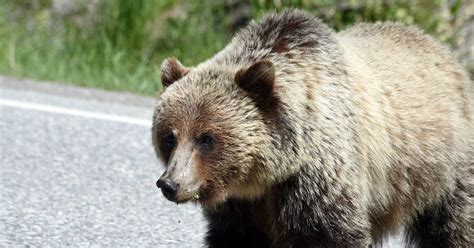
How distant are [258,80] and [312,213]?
22.7 inches

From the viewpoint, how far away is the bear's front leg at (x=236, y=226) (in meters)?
4.66

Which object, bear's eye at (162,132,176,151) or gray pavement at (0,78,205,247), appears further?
gray pavement at (0,78,205,247)

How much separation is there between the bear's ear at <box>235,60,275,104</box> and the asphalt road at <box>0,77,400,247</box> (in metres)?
1.40

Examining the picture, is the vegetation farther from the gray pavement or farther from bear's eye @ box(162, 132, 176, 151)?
bear's eye @ box(162, 132, 176, 151)

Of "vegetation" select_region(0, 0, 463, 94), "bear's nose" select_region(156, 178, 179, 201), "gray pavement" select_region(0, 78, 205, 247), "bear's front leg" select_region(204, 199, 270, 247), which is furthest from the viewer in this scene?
"vegetation" select_region(0, 0, 463, 94)

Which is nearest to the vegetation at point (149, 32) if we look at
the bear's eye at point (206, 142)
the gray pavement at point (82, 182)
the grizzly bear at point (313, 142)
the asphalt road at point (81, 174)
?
the asphalt road at point (81, 174)

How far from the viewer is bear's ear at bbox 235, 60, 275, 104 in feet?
14.6

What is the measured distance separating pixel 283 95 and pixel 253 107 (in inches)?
5.2

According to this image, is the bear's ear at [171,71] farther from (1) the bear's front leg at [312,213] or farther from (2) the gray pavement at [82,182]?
(2) the gray pavement at [82,182]

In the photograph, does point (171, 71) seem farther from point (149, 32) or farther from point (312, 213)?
point (149, 32)

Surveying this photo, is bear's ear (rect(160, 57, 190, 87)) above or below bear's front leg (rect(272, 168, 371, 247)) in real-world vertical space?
above

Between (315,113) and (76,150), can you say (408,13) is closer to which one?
(76,150)

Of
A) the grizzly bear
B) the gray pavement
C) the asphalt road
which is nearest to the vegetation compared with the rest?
the asphalt road

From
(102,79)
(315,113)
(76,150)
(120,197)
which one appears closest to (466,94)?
(315,113)
